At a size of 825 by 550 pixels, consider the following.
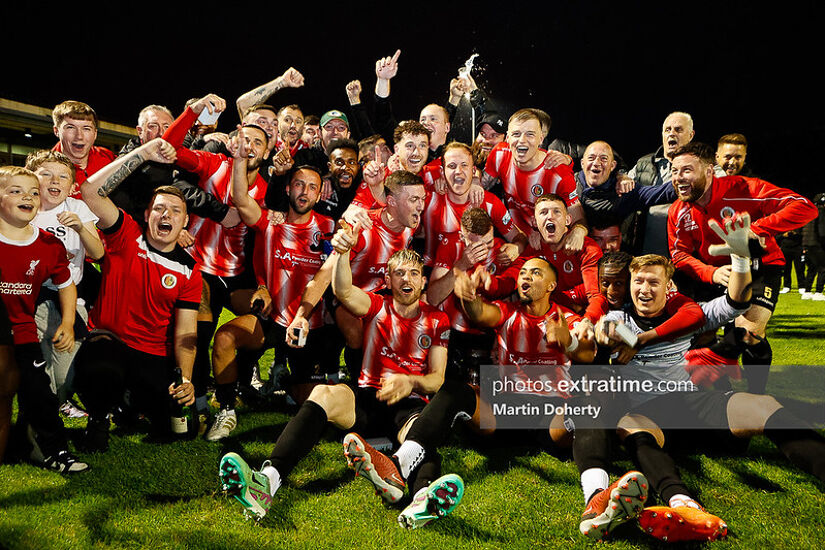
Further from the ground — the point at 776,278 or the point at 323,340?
the point at 776,278

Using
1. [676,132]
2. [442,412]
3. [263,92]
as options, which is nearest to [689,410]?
[442,412]

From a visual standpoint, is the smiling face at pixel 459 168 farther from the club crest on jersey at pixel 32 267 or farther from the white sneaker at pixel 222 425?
the club crest on jersey at pixel 32 267

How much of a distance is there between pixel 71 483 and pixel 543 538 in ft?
9.12

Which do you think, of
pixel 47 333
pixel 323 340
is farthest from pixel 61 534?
pixel 323 340

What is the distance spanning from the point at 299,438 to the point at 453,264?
211 cm

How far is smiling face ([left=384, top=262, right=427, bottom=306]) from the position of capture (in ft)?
11.9

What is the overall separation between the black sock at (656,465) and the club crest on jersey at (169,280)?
3250 millimetres

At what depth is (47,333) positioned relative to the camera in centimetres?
367

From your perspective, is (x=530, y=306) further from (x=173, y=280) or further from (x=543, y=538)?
(x=173, y=280)

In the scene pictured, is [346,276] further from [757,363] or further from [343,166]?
[757,363]

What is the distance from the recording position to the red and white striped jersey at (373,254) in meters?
4.43

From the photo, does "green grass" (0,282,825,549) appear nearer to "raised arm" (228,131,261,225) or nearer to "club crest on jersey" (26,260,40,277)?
"club crest on jersey" (26,260,40,277)

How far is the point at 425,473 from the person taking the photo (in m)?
2.97

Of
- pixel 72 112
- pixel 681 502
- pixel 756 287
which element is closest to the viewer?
pixel 681 502
